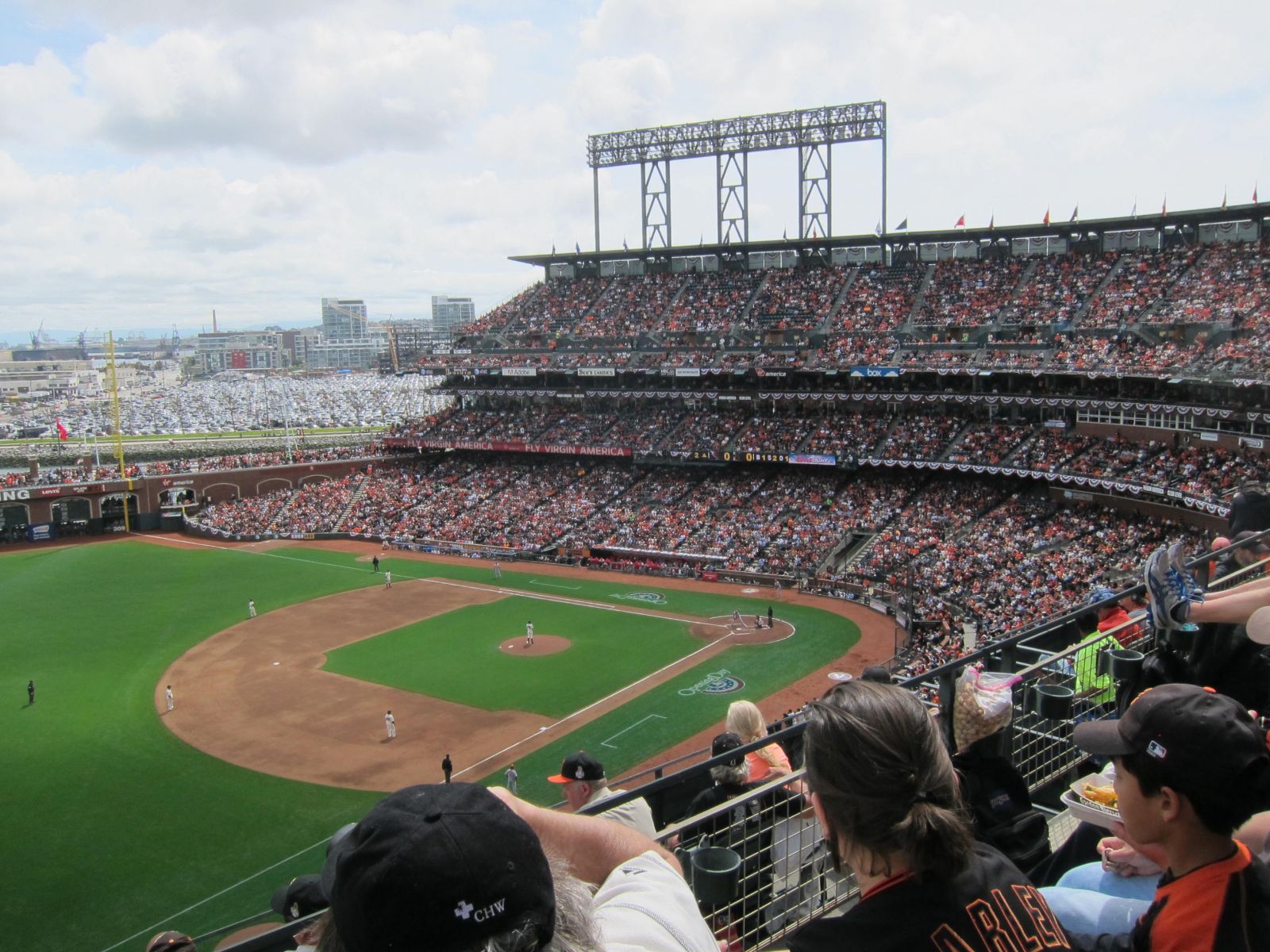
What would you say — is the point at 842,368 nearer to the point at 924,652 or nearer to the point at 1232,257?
the point at 1232,257

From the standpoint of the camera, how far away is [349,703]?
30141mm

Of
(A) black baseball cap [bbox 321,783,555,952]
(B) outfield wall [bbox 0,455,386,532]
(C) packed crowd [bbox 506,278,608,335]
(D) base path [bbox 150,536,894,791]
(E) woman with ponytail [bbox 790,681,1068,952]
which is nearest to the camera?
(A) black baseball cap [bbox 321,783,555,952]

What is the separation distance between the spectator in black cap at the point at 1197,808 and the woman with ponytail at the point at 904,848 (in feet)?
1.70

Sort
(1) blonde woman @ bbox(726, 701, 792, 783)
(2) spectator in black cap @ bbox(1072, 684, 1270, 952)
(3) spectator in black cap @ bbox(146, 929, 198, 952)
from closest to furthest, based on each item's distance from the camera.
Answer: (2) spectator in black cap @ bbox(1072, 684, 1270, 952) < (3) spectator in black cap @ bbox(146, 929, 198, 952) < (1) blonde woman @ bbox(726, 701, 792, 783)

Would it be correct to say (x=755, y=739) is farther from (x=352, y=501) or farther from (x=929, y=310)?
(x=352, y=501)

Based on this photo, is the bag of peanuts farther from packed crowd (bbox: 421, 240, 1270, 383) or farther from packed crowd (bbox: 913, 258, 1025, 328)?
packed crowd (bbox: 913, 258, 1025, 328)

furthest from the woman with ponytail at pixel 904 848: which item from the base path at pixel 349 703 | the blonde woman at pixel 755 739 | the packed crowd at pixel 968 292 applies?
the packed crowd at pixel 968 292

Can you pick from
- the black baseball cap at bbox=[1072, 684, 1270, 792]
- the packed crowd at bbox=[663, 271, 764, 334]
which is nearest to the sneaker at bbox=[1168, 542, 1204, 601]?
the black baseball cap at bbox=[1072, 684, 1270, 792]

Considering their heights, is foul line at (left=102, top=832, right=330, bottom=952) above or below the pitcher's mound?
above

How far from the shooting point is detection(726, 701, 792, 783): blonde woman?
22.6ft

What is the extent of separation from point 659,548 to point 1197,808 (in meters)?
44.4

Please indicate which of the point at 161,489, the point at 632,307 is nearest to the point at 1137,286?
the point at 632,307

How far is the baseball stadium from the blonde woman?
799 millimetres

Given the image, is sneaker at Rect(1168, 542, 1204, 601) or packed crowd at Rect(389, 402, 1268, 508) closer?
sneaker at Rect(1168, 542, 1204, 601)
